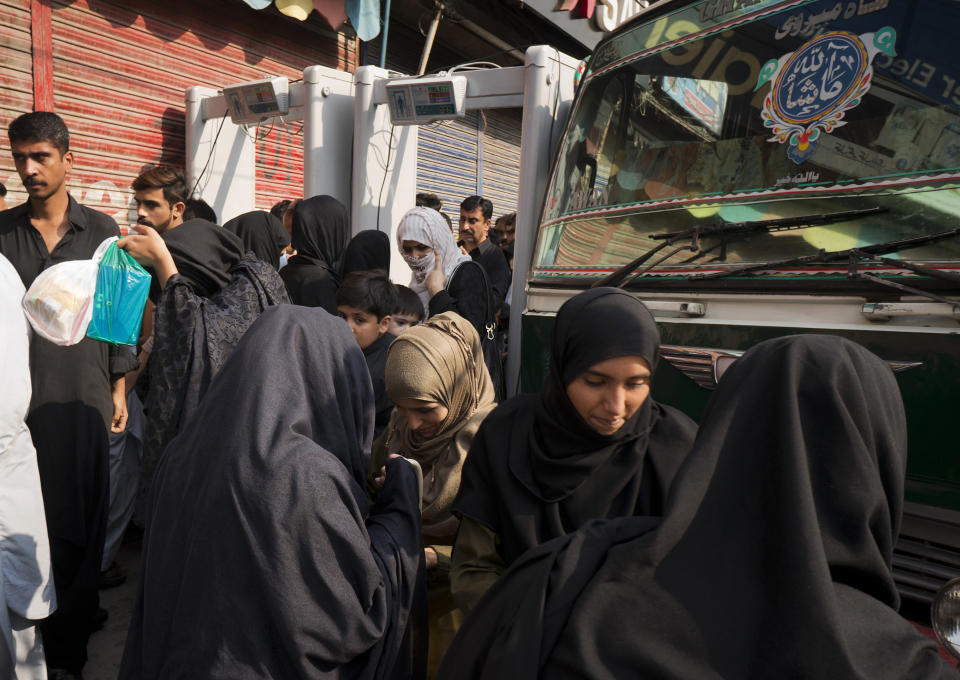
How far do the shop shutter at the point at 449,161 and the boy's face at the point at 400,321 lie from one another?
4.09 meters

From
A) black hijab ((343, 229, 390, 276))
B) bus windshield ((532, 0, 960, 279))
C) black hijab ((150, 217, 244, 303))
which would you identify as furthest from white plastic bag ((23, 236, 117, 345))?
black hijab ((343, 229, 390, 276))

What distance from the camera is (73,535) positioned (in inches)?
105

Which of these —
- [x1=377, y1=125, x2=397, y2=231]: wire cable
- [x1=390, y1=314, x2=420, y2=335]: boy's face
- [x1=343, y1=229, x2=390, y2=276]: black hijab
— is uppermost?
[x1=377, y1=125, x2=397, y2=231]: wire cable

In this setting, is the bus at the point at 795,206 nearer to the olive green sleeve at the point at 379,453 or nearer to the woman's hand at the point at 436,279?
the olive green sleeve at the point at 379,453

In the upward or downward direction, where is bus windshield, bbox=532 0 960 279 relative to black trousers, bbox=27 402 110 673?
upward

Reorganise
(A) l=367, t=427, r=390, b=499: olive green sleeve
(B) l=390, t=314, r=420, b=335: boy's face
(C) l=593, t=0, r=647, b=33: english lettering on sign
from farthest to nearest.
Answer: (C) l=593, t=0, r=647, b=33: english lettering on sign, (B) l=390, t=314, r=420, b=335: boy's face, (A) l=367, t=427, r=390, b=499: olive green sleeve

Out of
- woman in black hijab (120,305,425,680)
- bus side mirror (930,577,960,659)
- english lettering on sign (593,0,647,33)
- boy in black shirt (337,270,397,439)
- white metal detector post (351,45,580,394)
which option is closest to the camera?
bus side mirror (930,577,960,659)

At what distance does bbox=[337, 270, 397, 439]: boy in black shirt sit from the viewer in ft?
10.1

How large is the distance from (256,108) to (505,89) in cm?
209

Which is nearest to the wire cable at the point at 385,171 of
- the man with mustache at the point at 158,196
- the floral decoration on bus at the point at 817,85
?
the man with mustache at the point at 158,196

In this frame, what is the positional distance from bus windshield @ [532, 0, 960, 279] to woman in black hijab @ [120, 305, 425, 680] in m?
1.28

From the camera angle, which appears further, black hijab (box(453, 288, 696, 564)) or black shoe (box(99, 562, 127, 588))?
black shoe (box(99, 562, 127, 588))

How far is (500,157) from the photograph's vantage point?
9258 mm

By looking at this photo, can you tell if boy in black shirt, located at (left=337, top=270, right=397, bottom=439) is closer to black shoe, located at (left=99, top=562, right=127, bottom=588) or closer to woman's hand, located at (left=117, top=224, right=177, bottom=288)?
woman's hand, located at (left=117, top=224, right=177, bottom=288)
